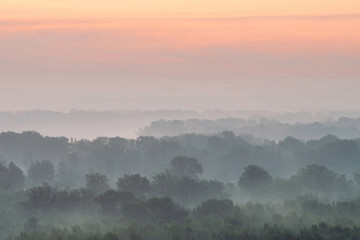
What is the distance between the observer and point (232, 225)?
286 ft

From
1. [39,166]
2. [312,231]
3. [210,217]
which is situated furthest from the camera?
[39,166]

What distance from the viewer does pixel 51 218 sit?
106 metres

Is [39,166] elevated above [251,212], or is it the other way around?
[39,166]

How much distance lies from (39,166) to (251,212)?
266ft

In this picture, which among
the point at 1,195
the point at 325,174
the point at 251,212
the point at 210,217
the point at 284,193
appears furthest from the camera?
the point at 325,174

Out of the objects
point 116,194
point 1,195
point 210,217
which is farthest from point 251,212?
point 1,195

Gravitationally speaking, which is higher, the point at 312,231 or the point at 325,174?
the point at 325,174

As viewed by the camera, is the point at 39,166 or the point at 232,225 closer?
the point at 232,225

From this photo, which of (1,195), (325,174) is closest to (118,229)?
(1,195)

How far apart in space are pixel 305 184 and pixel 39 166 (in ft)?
→ 181

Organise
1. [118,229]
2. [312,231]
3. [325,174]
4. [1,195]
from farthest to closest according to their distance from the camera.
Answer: [325,174] → [1,195] → [118,229] → [312,231]

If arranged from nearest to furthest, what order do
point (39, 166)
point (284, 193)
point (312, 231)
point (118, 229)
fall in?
1. point (312, 231)
2. point (118, 229)
3. point (284, 193)
4. point (39, 166)

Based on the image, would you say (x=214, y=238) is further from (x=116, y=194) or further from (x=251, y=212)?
(x=116, y=194)

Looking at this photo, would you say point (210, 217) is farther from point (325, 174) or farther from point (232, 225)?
point (325, 174)
